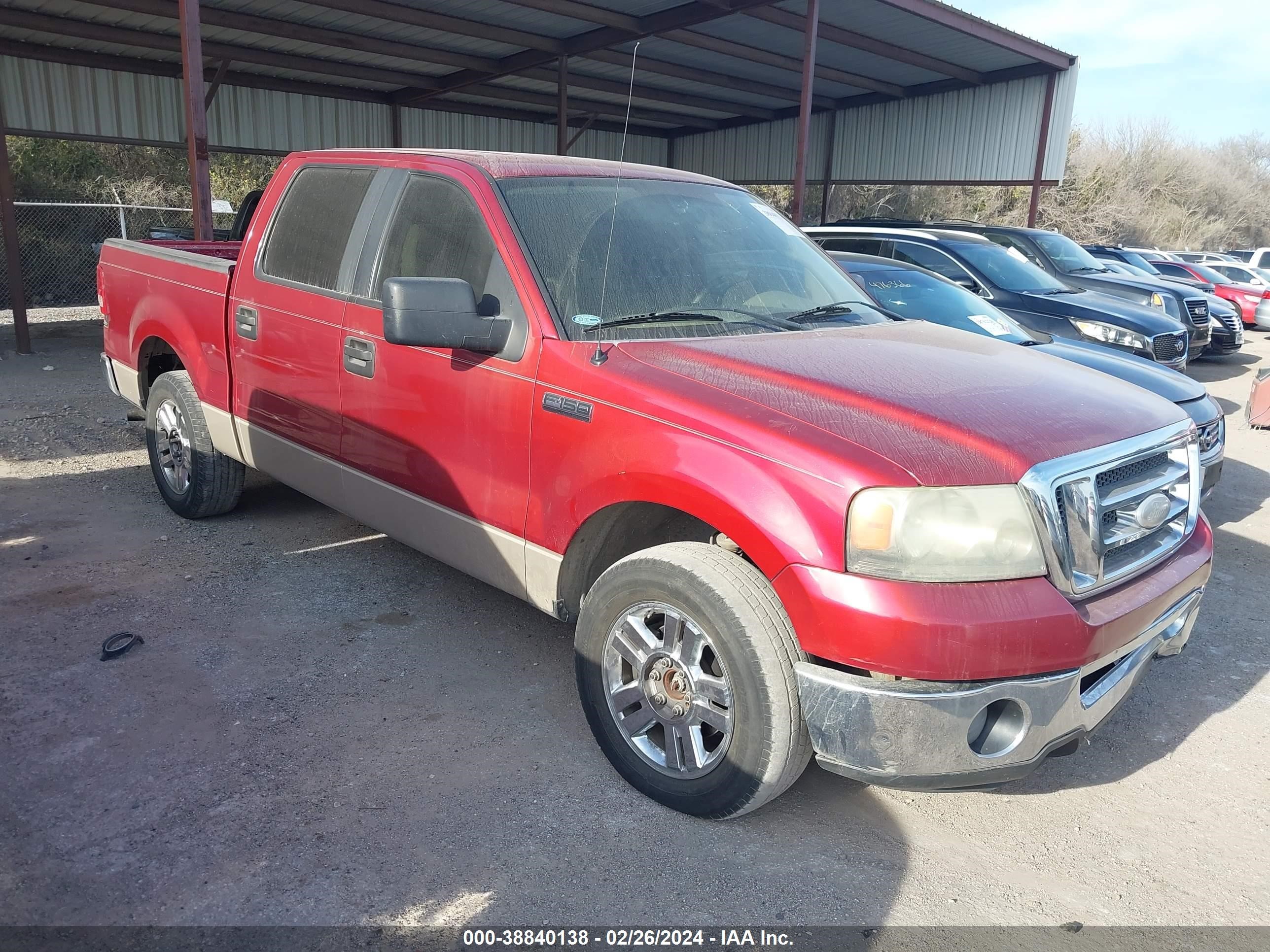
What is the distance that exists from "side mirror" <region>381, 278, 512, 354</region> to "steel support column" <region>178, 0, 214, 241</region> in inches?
226

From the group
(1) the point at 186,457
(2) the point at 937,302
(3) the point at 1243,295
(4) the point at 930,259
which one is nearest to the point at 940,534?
(1) the point at 186,457

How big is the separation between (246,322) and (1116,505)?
3858 millimetres

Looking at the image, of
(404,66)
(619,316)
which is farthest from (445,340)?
(404,66)

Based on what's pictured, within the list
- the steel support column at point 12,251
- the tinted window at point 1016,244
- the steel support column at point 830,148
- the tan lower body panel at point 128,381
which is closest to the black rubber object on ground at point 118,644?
the tan lower body panel at point 128,381

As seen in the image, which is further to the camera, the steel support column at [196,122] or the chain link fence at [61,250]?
the chain link fence at [61,250]

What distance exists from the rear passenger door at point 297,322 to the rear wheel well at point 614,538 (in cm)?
146

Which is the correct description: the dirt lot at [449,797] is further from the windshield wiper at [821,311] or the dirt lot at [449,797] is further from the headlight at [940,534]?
the windshield wiper at [821,311]

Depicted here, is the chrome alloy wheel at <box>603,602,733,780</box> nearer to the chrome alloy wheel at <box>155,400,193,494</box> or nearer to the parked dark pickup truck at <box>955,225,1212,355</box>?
the chrome alloy wheel at <box>155,400,193,494</box>

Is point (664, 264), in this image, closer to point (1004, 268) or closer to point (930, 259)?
point (930, 259)

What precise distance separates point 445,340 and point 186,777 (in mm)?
1658

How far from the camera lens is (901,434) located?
8.83 feet

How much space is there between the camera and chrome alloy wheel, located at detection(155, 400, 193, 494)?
5.39 meters

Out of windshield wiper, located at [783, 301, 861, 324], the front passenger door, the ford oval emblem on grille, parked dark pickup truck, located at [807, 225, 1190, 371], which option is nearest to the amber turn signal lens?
the ford oval emblem on grille

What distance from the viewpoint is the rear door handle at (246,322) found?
465 centimetres
